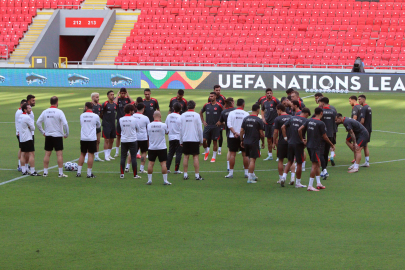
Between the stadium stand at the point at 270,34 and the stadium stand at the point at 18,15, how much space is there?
884 cm

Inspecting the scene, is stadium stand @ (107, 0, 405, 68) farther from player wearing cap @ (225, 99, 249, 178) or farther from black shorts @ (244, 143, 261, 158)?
black shorts @ (244, 143, 261, 158)

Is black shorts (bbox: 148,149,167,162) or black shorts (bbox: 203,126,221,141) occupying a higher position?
black shorts (bbox: 203,126,221,141)

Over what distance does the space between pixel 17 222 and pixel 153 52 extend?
36115mm

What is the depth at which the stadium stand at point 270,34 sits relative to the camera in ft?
137

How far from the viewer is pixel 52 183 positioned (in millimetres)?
13086

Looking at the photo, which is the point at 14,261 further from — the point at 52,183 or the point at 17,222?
the point at 52,183

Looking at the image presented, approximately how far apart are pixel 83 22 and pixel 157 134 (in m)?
40.1

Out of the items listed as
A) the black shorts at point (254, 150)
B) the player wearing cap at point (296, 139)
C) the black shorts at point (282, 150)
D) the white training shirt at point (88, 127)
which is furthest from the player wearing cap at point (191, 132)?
the white training shirt at point (88, 127)

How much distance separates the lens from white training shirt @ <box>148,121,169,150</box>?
12734mm

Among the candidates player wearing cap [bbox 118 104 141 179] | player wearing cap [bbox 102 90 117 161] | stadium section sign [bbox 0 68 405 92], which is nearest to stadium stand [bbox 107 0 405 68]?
stadium section sign [bbox 0 68 405 92]

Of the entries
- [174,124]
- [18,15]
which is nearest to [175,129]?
[174,124]

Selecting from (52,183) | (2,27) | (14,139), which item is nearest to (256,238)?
(52,183)

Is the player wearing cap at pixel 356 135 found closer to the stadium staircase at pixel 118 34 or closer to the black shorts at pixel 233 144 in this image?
the black shorts at pixel 233 144

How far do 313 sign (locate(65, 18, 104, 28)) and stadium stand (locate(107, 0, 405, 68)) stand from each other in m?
3.96
